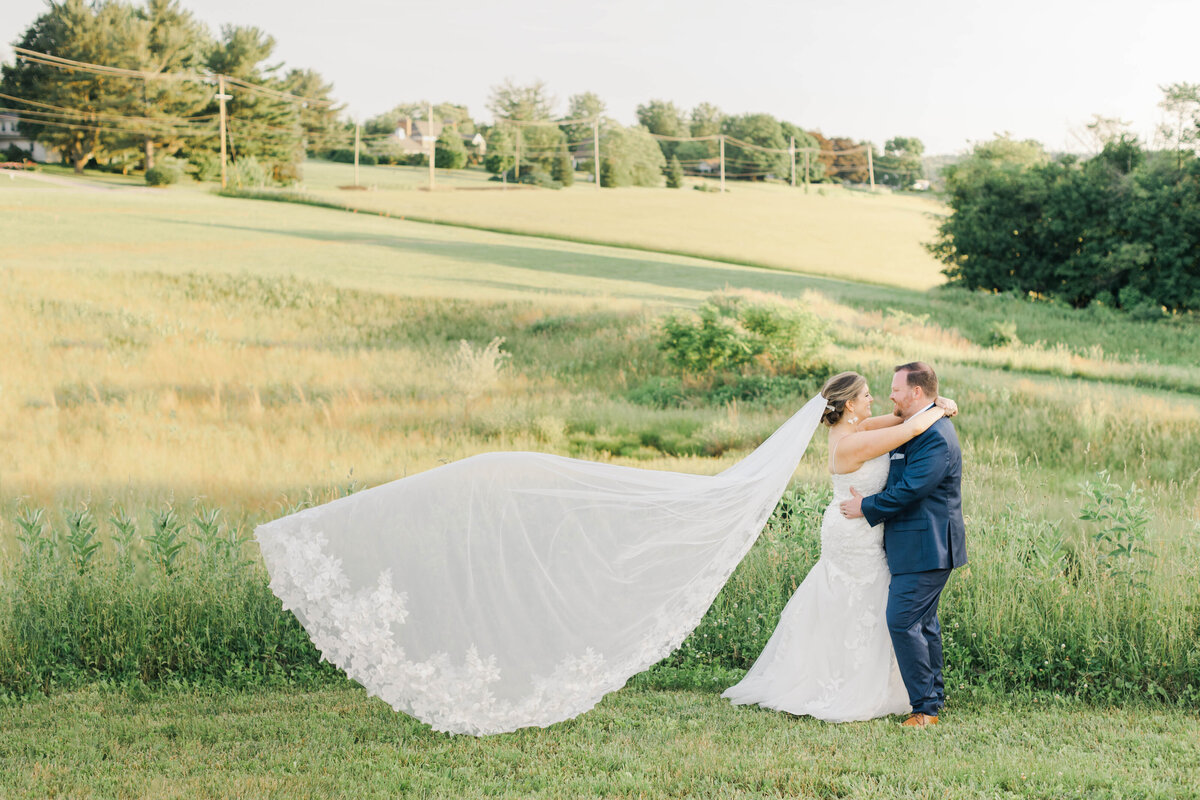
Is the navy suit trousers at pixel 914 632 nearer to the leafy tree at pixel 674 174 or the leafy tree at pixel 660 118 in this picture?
the leafy tree at pixel 674 174

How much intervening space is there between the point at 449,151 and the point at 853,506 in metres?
69.9

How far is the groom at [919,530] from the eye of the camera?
5168 millimetres

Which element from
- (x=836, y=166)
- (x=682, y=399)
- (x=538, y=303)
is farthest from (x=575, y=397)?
(x=836, y=166)

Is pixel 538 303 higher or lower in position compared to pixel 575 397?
higher

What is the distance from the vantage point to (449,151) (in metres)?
70.9

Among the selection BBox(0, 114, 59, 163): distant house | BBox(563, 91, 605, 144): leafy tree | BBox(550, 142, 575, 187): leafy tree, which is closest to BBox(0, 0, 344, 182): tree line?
BBox(0, 114, 59, 163): distant house

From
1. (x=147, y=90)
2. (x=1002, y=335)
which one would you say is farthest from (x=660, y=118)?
(x=1002, y=335)

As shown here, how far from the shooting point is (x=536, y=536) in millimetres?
5484

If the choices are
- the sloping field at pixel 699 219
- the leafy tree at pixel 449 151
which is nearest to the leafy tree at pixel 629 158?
the sloping field at pixel 699 219

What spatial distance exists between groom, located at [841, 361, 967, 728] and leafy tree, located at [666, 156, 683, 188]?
71.2m

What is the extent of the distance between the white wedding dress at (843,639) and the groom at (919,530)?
0.11m

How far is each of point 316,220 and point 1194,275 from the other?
3607 cm

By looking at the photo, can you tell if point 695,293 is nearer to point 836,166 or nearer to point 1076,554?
point 1076,554

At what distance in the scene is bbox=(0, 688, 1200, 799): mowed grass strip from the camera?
4254mm
